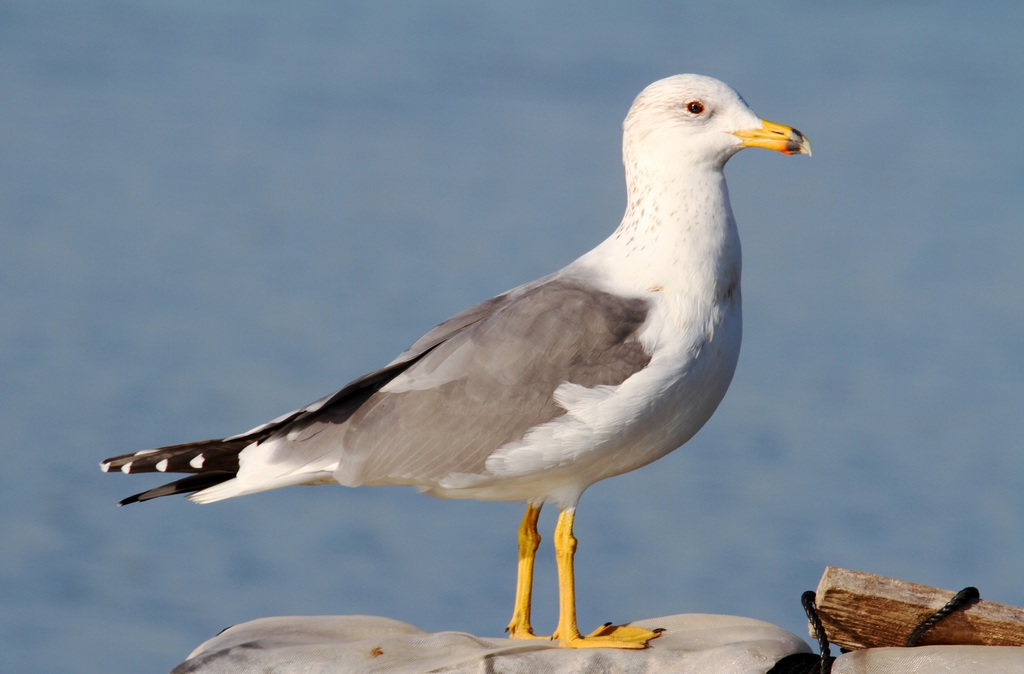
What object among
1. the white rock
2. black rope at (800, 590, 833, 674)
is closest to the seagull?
the white rock

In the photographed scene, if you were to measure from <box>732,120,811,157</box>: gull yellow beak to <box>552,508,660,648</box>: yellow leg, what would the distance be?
51.6 inches

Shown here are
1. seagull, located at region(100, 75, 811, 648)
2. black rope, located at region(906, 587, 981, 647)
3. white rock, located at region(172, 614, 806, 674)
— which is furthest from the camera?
seagull, located at region(100, 75, 811, 648)

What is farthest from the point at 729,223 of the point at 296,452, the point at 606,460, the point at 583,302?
the point at 296,452

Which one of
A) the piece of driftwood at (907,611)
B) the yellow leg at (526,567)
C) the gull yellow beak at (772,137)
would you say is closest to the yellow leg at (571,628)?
the yellow leg at (526,567)

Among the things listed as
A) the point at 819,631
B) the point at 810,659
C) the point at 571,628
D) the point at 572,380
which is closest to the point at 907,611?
the point at 819,631

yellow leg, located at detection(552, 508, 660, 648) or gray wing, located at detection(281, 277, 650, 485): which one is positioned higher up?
gray wing, located at detection(281, 277, 650, 485)

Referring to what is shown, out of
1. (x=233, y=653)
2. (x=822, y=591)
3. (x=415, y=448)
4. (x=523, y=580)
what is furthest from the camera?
(x=523, y=580)

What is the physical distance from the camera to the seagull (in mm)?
4207

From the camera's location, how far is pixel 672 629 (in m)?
4.41

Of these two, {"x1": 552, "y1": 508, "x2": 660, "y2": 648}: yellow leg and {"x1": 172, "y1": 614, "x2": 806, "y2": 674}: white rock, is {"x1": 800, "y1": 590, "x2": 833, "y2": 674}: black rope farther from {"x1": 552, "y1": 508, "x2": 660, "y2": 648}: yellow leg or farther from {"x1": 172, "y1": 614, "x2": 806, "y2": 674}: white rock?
{"x1": 552, "y1": 508, "x2": 660, "y2": 648}: yellow leg

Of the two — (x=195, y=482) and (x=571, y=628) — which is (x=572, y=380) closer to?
(x=571, y=628)

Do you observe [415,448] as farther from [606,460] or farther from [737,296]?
[737,296]

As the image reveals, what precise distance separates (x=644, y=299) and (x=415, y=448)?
2.79ft

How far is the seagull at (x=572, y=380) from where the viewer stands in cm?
421
